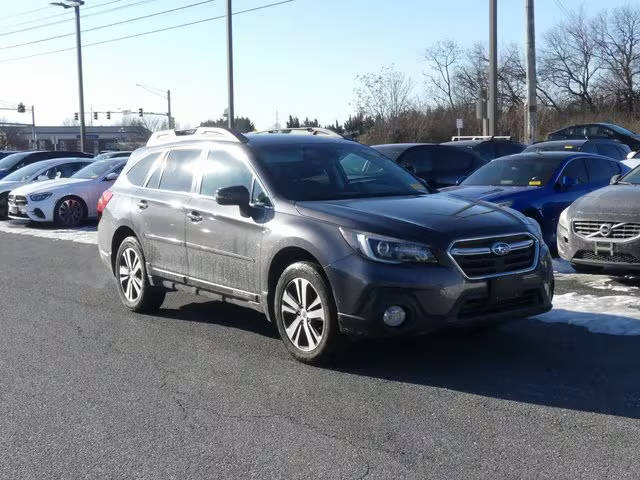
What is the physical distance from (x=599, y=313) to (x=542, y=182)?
13.0 feet

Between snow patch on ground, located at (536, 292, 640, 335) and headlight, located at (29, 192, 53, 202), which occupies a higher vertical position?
headlight, located at (29, 192, 53, 202)

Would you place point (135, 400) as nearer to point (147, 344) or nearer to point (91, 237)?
point (147, 344)

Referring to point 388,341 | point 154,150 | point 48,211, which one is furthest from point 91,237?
point 388,341

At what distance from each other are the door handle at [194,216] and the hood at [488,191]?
173 inches

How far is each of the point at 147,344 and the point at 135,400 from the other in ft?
5.07

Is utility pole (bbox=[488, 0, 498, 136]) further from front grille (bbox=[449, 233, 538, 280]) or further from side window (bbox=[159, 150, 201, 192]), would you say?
front grille (bbox=[449, 233, 538, 280])

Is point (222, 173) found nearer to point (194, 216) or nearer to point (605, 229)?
point (194, 216)

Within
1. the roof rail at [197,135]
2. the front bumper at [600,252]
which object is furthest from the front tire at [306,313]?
the front bumper at [600,252]

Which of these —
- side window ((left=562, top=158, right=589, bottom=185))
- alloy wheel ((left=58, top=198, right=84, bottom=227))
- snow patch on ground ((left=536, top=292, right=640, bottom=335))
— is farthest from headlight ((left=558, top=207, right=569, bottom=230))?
alloy wheel ((left=58, top=198, right=84, bottom=227))

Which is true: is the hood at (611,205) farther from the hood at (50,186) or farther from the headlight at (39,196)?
the headlight at (39,196)

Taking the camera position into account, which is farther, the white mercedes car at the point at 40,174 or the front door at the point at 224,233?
the white mercedes car at the point at 40,174

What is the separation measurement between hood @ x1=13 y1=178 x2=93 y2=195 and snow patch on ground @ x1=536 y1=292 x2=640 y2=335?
12.7 meters

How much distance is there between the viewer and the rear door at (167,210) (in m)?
7.26

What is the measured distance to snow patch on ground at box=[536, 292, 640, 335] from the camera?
22.2ft
